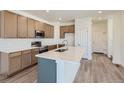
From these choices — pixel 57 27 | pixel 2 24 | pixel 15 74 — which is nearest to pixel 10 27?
pixel 2 24

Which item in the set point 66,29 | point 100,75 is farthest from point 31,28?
point 100,75

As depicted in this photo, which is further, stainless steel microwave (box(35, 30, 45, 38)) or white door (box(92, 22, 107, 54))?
white door (box(92, 22, 107, 54))

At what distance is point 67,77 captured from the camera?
2.64 metres

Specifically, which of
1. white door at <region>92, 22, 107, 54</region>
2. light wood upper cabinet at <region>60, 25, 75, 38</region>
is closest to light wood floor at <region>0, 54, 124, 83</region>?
light wood upper cabinet at <region>60, 25, 75, 38</region>

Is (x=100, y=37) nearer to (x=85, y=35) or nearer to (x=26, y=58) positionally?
(x=85, y=35)

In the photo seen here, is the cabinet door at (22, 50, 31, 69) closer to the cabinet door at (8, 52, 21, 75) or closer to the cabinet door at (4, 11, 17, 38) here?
the cabinet door at (8, 52, 21, 75)

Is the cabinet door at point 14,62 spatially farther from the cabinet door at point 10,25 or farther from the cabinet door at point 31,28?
the cabinet door at point 31,28

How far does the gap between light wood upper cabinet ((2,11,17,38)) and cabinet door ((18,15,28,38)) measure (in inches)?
9.3

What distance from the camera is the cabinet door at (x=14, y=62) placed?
12.3 feet

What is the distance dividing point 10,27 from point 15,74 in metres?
1.63

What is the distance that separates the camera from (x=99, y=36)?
9.40 m

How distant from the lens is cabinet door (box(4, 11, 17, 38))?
12.6 feet

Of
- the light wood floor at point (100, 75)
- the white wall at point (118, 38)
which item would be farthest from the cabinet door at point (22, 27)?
the white wall at point (118, 38)

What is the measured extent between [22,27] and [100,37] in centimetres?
666
